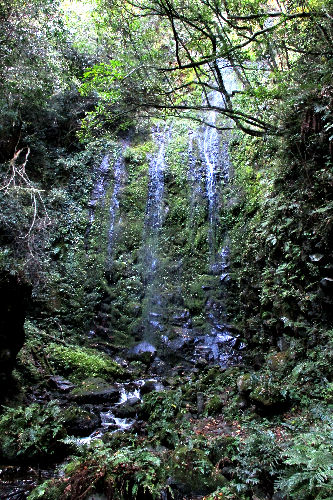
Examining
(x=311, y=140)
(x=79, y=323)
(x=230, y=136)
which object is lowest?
(x=79, y=323)

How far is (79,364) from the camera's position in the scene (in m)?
7.81

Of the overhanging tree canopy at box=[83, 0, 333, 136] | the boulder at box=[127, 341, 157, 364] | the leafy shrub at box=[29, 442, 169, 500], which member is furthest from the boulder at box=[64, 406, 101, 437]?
the overhanging tree canopy at box=[83, 0, 333, 136]

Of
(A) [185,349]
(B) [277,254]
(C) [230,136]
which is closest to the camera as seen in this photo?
(B) [277,254]

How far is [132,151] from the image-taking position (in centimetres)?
1489

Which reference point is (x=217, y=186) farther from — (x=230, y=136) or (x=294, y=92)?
(x=294, y=92)

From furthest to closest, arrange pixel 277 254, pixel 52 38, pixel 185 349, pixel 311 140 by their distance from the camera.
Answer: pixel 185 349, pixel 52 38, pixel 277 254, pixel 311 140

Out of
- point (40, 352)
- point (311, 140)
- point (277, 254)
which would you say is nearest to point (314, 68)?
point (311, 140)

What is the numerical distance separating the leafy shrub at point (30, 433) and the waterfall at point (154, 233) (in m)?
5.50

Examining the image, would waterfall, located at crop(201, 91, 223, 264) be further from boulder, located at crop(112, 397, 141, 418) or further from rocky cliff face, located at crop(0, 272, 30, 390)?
rocky cliff face, located at crop(0, 272, 30, 390)

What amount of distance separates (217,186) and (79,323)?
770 centimetres

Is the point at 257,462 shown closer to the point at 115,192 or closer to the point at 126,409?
the point at 126,409

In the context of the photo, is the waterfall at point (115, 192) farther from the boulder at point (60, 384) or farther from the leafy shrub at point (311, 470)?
the leafy shrub at point (311, 470)

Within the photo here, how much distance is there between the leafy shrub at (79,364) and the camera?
7637 millimetres

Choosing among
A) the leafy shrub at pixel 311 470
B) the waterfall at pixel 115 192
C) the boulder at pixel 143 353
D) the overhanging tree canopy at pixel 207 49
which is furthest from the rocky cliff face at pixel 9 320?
the waterfall at pixel 115 192
